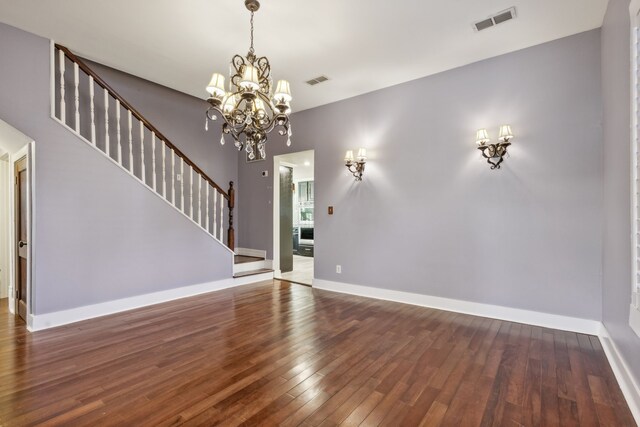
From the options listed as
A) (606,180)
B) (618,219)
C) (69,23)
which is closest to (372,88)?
(606,180)

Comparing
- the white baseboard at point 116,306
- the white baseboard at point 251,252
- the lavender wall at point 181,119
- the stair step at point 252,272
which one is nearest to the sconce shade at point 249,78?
the white baseboard at point 116,306

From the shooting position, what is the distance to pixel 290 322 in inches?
139

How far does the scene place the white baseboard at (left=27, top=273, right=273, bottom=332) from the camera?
3.30m

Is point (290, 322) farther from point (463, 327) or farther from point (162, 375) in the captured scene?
point (463, 327)

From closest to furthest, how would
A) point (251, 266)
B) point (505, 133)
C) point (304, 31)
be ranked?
point (304, 31) < point (505, 133) < point (251, 266)

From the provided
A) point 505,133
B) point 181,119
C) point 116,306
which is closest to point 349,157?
point 505,133

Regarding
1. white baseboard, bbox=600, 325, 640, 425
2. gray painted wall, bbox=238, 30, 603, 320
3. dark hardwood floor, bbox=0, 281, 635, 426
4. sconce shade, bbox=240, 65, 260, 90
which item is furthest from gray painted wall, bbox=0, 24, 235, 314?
white baseboard, bbox=600, 325, 640, 425

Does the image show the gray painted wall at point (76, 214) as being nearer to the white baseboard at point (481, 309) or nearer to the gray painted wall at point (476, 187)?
the gray painted wall at point (476, 187)

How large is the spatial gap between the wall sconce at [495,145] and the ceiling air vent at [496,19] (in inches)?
43.3

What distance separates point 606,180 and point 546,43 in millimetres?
1712

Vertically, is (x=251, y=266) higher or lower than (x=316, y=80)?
lower

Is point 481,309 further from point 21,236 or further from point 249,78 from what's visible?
point 21,236

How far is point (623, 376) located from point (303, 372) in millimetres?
2418

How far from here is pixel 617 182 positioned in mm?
2496
